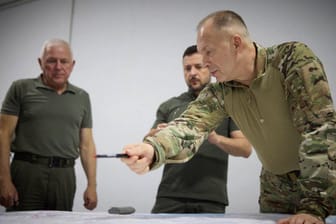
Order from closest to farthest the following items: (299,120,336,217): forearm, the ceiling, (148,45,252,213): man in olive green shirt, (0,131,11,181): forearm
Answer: (299,120,336,217): forearm, (148,45,252,213): man in olive green shirt, (0,131,11,181): forearm, the ceiling

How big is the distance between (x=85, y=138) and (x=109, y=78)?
31.2 inches

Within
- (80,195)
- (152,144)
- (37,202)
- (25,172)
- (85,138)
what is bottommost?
(80,195)

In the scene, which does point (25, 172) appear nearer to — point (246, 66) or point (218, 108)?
point (218, 108)

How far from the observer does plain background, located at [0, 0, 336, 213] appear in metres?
2.12

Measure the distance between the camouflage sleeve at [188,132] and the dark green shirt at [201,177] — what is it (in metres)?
0.35

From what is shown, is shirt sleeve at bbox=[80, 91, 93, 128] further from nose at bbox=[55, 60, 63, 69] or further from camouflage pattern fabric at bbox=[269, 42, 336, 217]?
camouflage pattern fabric at bbox=[269, 42, 336, 217]

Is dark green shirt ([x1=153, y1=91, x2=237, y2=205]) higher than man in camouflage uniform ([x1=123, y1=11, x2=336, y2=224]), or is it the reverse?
man in camouflage uniform ([x1=123, y1=11, x2=336, y2=224])

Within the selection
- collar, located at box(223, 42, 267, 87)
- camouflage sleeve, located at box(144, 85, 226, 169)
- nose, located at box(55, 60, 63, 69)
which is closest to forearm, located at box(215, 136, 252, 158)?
camouflage sleeve, located at box(144, 85, 226, 169)

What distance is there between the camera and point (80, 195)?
2.59m

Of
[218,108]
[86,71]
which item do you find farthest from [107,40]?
[218,108]

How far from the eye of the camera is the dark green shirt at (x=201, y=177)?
148cm

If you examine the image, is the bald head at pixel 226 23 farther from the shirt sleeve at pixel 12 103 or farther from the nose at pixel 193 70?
the shirt sleeve at pixel 12 103

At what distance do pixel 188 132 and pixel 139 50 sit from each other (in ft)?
5.10

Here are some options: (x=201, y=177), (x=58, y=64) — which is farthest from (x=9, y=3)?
(x=201, y=177)
